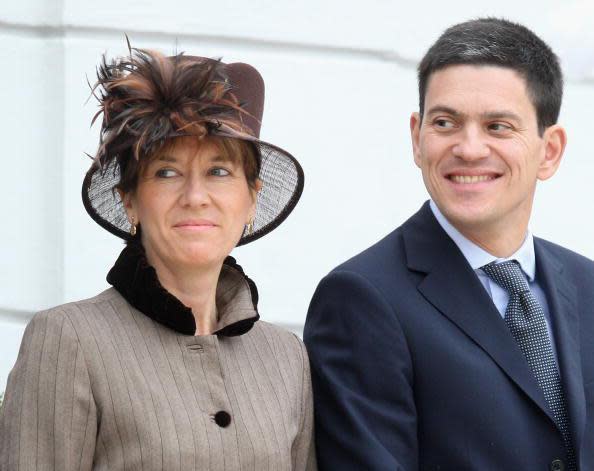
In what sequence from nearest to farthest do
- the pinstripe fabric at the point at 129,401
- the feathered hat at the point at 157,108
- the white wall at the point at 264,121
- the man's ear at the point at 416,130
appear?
1. the pinstripe fabric at the point at 129,401
2. the feathered hat at the point at 157,108
3. the man's ear at the point at 416,130
4. the white wall at the point at 264,121

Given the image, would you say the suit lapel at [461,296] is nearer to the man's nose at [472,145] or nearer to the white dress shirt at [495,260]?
the white dress shirt at [495,260]

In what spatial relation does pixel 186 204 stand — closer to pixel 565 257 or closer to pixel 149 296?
pixel 149 296

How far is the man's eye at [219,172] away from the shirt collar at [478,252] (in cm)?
62

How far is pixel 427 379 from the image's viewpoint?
3283 millimetres

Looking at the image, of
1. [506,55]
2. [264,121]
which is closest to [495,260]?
[506,55]

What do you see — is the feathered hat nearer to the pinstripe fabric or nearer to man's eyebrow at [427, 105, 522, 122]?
the pinstripe fabric

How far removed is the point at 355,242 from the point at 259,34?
802 millimetres

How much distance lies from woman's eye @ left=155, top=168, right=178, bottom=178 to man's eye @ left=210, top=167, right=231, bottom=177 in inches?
3.5

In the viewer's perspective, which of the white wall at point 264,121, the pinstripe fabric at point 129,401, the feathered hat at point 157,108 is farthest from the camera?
the white wall at point 264,121

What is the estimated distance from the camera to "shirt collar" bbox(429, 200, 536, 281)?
3.47 m

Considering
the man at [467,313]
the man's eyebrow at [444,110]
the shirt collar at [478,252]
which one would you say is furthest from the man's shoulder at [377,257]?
the man's eyebrow at [444,110]

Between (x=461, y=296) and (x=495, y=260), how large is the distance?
0.50 feet

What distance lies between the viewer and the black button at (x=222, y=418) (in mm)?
3096

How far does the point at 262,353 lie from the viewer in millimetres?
3354
